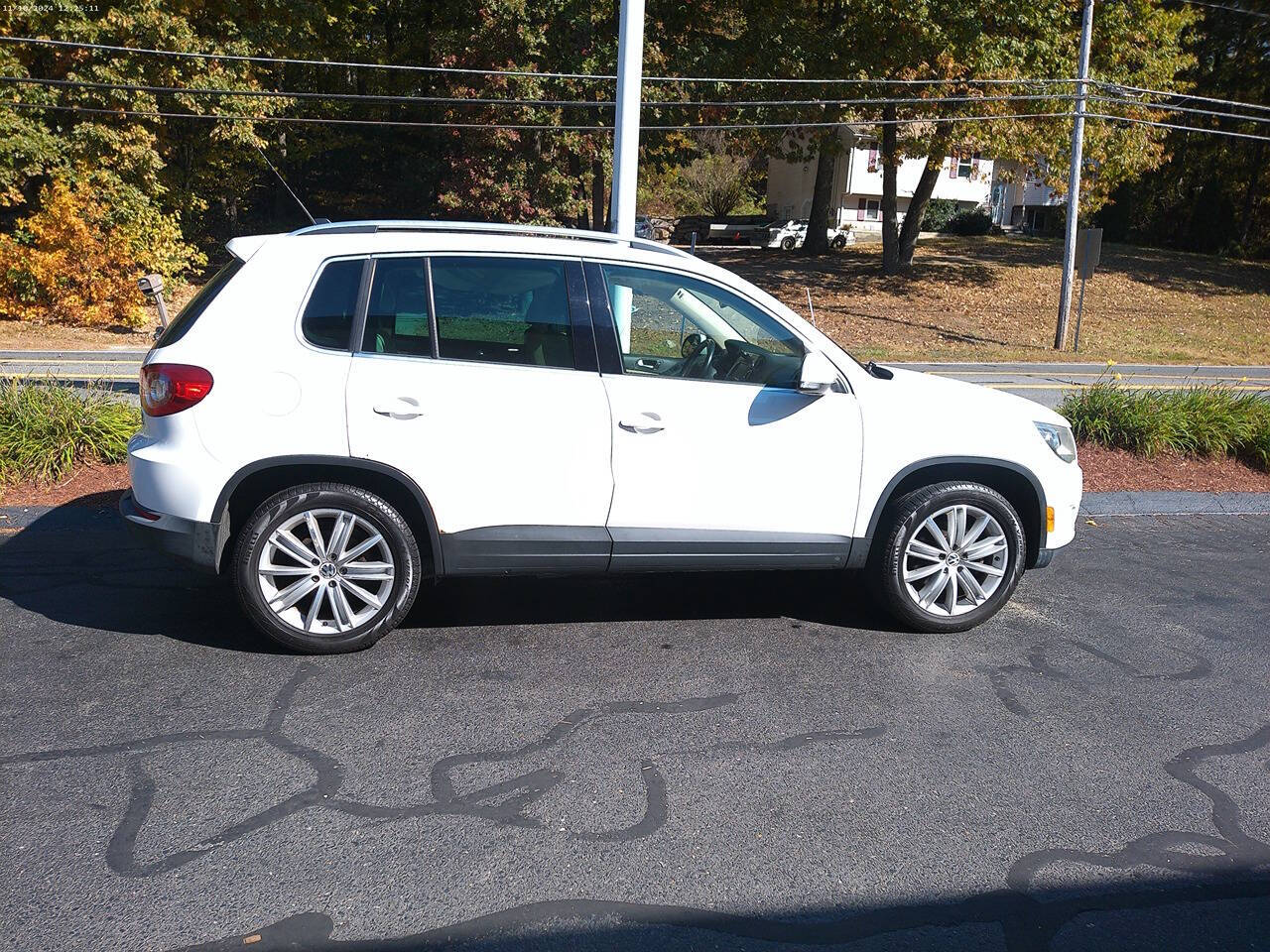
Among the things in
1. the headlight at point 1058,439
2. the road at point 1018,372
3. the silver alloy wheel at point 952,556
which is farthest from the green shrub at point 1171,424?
the silver alloy wheel at point 952,556

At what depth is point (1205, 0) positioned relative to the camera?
3512cm

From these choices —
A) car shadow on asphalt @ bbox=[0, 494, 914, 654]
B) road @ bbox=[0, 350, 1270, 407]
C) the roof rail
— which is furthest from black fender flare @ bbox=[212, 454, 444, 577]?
road @ bbox=[0, 350, 1270, 407]

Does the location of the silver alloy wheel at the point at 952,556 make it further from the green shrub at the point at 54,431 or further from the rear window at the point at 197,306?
the green shrub at the point at 54,431

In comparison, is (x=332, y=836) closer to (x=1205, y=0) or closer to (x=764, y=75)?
(x=764, y=75)

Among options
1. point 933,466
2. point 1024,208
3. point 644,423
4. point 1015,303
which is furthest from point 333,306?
point 1024,208

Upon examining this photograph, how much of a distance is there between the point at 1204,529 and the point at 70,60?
23821 millimetres

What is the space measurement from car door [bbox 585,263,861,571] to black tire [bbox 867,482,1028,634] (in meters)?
0.24

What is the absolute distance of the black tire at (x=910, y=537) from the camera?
18.0 feet

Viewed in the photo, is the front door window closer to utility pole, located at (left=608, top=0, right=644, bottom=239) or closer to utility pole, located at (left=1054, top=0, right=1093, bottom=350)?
utility pole, located at (left=608, top=0, right=644, bottom=239)

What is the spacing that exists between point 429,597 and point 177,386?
1789mm

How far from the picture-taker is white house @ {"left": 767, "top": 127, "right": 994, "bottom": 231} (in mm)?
55188

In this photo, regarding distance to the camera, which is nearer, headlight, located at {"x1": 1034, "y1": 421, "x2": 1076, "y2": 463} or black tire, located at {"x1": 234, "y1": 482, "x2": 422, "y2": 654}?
black tire, located at {"x1": 234, "y1": 482, "x2": 422, "y2": 654}

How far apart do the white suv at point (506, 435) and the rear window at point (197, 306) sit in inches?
0.6

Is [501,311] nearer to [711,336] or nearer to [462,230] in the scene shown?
[462,230]
